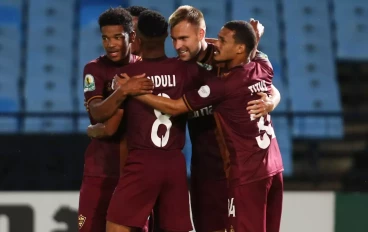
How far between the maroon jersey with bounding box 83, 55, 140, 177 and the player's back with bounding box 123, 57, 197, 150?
217mm

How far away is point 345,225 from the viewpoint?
633cm

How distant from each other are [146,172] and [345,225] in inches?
100

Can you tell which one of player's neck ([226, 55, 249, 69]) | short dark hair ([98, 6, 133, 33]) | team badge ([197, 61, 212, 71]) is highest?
short dark hair ([98, 6, 133, 33])

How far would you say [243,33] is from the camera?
4461 millimetres

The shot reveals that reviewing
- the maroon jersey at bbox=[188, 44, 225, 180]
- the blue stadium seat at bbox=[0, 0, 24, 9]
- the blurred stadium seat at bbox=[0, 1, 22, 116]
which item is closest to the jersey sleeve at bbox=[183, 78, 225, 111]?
the maroon jersey at bbox=[188, 44, 225, 180]

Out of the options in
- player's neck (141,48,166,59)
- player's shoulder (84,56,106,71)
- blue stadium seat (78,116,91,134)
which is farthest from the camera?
blue stadium seat (78,116,91,134)

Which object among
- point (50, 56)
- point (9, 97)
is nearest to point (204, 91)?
point (9, 97)

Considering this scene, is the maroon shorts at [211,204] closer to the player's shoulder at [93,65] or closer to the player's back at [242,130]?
the player's back at [242,130]

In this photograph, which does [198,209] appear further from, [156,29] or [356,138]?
[356,138]

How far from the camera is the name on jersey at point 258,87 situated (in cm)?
450

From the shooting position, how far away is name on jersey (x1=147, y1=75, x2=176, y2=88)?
4.29m

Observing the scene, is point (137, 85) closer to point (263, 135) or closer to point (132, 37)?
point (132, 37)

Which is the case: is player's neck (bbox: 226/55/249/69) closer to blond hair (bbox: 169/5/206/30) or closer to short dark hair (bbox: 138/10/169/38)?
blond hair (bbox: 169/5/206/30)

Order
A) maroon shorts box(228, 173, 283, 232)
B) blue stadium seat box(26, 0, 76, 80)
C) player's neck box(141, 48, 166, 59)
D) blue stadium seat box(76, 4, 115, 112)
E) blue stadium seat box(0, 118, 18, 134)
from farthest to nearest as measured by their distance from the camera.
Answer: blue stadium seat box(76, 4, 115, 112) → blue stadium seat box(26, 0, 76, 80) → blue stadium seat box(0, 118, 18, 134) → maroon shorts box(228, 173, 283, 232) → player's neck box(141, 48, 166, 59)
